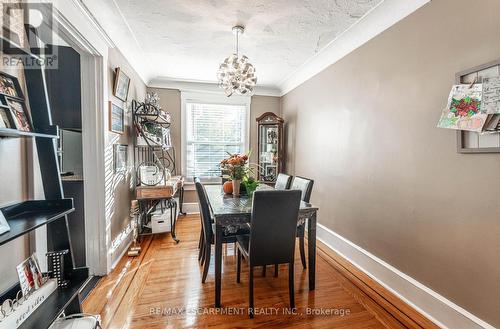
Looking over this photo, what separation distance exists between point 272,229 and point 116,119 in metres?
2.05

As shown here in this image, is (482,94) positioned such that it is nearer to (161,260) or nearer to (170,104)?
(161,260)

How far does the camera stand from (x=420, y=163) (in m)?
1.81

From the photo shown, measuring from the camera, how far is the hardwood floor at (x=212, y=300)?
167cm

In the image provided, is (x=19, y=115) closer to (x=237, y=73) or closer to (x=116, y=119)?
(x=116, y=119)

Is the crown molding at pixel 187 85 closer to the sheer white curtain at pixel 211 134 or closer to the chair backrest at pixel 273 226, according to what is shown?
the sheer white curtain at pixel 211 134

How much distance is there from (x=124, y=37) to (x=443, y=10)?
9.58ft

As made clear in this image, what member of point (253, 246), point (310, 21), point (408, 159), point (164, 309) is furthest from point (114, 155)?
point (408, 159)

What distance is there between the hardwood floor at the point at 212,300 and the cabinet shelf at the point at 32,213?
0.96 meters

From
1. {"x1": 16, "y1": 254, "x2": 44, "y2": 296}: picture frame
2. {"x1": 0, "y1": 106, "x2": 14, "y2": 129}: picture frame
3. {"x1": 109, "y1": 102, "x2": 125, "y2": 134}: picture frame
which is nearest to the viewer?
{"x1": 0, "y1": 106, "x2": 14, "y2": 129}: picture frame

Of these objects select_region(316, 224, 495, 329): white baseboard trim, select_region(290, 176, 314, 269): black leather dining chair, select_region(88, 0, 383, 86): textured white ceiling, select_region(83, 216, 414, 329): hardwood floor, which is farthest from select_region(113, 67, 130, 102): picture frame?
select_region(316, 224, 495, 329): white baseboard trim

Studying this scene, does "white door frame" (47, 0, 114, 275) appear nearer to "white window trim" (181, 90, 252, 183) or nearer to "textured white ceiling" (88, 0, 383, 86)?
"textured white ceiling" (88, 0, 383, 86)

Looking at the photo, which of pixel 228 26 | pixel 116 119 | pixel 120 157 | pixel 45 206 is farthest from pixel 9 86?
pixel 228 26

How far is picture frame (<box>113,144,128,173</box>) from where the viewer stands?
2.47 m

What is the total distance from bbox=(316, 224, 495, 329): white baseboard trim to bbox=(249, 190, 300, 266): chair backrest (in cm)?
97
